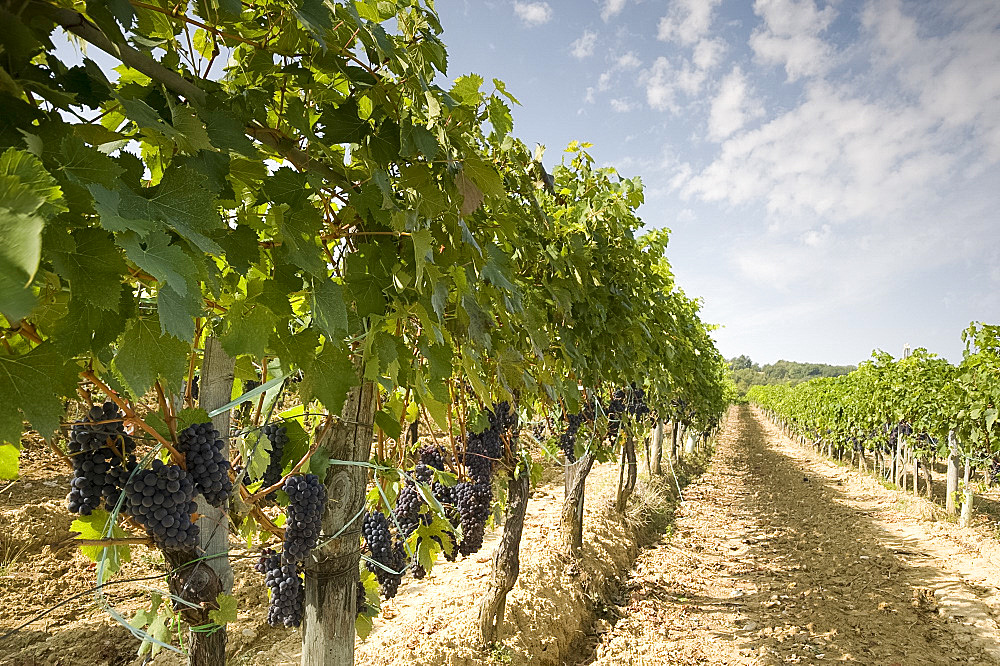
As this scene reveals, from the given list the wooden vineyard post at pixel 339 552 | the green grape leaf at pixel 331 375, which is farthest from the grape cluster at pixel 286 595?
the green grape leaf at pixel 331 375

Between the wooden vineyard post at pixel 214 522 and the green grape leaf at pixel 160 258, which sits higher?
the green grape leaf at pixel 160 258

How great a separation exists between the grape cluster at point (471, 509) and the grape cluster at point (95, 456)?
228cm

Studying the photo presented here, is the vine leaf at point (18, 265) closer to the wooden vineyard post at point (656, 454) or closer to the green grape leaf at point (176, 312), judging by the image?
the green grape leaf at point (176, 312)

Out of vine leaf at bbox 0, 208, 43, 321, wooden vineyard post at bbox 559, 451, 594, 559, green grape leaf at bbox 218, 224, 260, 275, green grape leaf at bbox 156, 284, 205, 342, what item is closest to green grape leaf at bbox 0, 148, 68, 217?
vine leaf at bbox 0, 208, 43, 321

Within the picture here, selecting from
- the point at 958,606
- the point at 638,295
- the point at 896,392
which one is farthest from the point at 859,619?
the point at 896,392

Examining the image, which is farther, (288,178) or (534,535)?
(534,535)

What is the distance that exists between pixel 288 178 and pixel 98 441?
1.07 m

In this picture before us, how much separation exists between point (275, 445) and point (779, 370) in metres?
174

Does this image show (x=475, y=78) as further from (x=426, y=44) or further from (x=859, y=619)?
(x=859, y=619)

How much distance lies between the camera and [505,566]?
15.6ft

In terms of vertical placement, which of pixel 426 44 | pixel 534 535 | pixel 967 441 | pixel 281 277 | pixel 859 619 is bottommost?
pixel 859 619

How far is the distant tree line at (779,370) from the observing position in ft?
421

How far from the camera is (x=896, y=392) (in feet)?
51.0

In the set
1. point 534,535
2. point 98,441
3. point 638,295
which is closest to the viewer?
point 98,441
